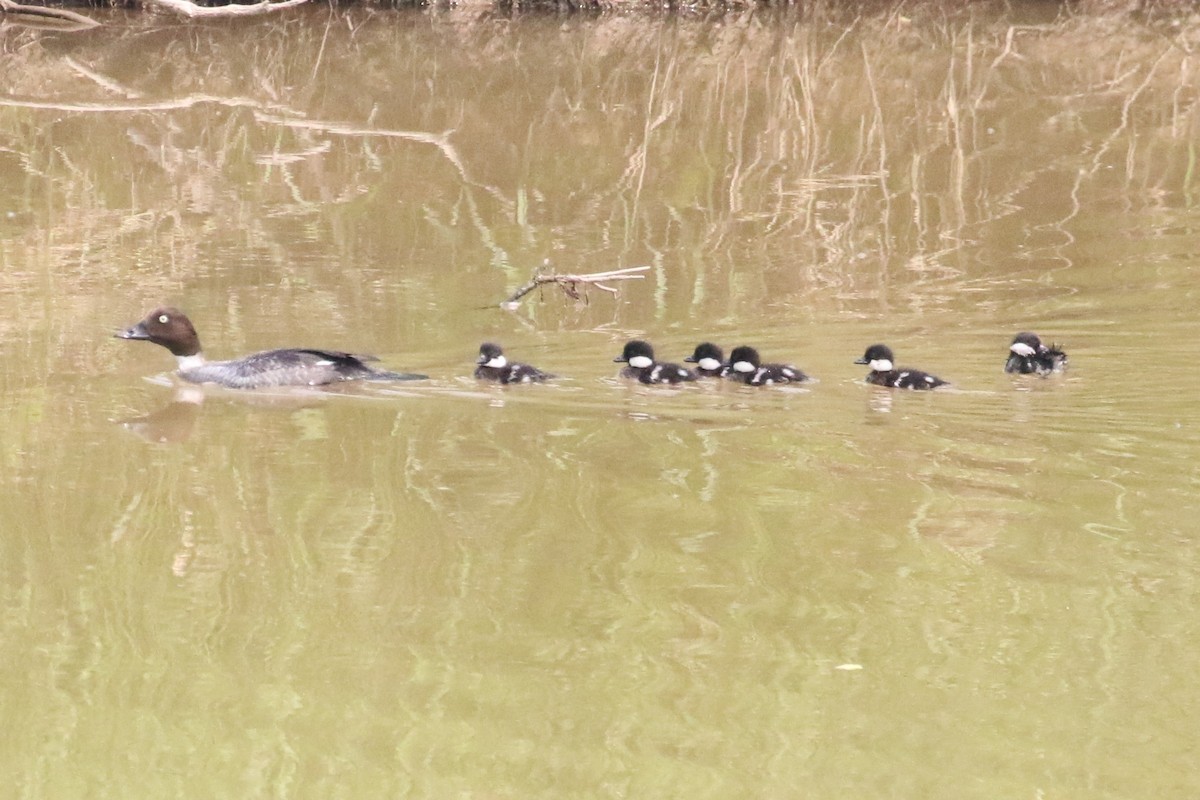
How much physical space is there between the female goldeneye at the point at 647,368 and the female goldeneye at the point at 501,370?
1.04ft

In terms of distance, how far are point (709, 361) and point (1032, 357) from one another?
49.7 inches

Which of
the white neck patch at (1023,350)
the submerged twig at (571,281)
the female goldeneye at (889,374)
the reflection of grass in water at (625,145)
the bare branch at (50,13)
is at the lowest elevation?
the female goldeneye at (889,374)

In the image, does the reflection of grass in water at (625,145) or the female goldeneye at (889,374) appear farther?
the reflection of grass in water at (625,145)

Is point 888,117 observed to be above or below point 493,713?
above

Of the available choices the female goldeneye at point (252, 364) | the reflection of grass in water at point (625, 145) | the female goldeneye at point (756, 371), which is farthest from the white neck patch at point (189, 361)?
the female goldeneye at point (756, 371)

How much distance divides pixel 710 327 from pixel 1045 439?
2.63m

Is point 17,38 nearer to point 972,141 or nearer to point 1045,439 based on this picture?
point 972,141

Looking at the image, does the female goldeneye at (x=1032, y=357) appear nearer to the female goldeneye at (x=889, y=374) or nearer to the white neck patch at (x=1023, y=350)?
the white neck patch at (x=1023, y=350)

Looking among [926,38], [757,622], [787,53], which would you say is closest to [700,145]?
[787,53]

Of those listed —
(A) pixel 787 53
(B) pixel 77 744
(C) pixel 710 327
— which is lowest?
(B) pixel 77 744

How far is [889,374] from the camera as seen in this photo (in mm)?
7383

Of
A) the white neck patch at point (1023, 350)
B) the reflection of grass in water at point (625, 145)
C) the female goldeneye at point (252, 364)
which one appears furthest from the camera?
the reflection of grass in water at point (625, 145)

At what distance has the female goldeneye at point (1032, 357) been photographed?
24.0ft

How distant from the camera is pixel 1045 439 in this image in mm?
6242
